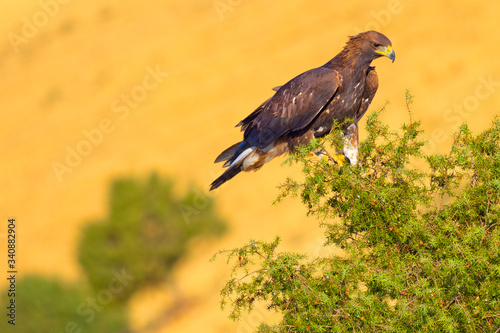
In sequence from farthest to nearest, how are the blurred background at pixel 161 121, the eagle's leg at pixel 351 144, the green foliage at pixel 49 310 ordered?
the blurred background at pixel 161 121 < the green foliage at pixel 49 310 < the eagle's leg at pixel 351 144

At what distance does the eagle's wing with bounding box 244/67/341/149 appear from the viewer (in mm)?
9445

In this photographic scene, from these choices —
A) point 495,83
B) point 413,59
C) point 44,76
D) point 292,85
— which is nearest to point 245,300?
point 292,85

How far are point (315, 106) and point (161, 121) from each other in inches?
1896

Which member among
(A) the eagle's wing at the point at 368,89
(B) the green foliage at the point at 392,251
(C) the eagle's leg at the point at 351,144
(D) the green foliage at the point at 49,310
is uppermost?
(D) the green foliage at the point at 49,310

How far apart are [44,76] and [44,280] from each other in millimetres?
40938

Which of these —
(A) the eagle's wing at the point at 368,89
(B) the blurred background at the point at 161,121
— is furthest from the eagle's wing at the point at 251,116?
(B) the blurred background at the point at 161,121

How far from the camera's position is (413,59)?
52062 mm

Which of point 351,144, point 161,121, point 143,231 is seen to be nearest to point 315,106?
point 351,144

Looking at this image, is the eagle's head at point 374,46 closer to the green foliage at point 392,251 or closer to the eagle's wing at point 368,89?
the eagle's wing at point 368,89

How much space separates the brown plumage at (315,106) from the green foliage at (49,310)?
19571 millimetres

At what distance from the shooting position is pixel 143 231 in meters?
32.5

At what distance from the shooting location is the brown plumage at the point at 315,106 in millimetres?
9539

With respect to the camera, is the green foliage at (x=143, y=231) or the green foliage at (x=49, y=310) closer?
the green foliage at (x=49, y=310)

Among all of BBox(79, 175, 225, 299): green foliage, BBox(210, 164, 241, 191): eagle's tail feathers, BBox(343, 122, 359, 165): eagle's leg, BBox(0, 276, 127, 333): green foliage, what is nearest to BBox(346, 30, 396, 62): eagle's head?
BBox(343, 122, 359, 165): eagle's leg
